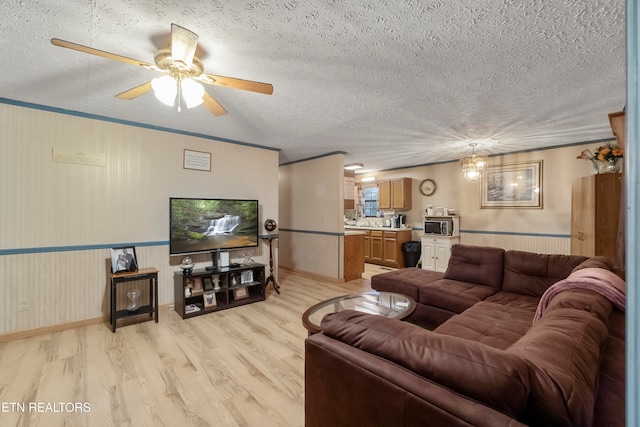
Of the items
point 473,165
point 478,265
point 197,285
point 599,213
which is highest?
point 473,165

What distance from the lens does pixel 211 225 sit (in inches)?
144

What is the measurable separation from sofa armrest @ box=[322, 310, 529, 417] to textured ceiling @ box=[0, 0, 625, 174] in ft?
5.34

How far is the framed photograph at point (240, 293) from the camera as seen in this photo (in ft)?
12.3

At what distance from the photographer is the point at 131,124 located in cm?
328

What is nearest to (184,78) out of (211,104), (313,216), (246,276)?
(211,104)

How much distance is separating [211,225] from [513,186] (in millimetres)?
5056

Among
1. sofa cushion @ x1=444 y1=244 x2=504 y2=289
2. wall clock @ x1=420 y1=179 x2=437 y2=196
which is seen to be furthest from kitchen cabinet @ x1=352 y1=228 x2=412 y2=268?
sofa cushion @ x1=444 y1=244 x2=504 y2=289

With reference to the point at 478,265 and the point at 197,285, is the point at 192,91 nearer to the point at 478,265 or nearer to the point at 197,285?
the point at 197,285

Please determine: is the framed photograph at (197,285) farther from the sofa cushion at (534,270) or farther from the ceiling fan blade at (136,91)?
the sofa cushion at (534,270)

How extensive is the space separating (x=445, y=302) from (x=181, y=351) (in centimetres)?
254

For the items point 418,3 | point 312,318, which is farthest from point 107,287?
point 418,3

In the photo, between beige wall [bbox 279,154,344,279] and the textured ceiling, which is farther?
beige wall [bbox 279,154,344,279]

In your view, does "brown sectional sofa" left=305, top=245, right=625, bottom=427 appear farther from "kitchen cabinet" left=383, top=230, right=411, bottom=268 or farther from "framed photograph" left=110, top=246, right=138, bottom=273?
"kitchen cabinet" left=383, top=230, right=411, bottom=268

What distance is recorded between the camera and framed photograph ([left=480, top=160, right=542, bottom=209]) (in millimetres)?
4645
